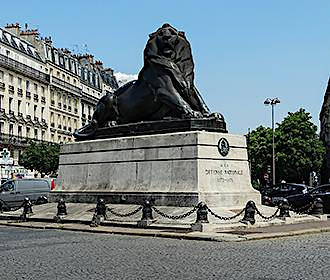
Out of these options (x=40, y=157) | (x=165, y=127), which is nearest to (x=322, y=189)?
(x=165, y=127)

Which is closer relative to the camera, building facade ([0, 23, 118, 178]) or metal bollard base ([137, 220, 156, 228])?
metal bollard base ([137, 220, 156, 228])

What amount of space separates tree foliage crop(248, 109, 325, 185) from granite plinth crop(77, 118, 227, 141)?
52.9 meters

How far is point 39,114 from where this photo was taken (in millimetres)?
79000

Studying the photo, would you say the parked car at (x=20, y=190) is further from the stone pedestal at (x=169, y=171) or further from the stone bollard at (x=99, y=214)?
the stone bollard at (x=99, y=214)

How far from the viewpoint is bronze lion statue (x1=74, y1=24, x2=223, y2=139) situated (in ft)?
69.6

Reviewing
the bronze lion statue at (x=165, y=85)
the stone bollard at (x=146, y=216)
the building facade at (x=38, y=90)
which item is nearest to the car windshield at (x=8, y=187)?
the bronze lion statue at (x=165, y=85)

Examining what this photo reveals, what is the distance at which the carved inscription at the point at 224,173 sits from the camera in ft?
63.1

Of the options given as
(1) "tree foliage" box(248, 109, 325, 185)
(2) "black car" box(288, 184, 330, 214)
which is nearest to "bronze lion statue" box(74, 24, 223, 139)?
(2) "black car" box(288, 184, 330, 214)

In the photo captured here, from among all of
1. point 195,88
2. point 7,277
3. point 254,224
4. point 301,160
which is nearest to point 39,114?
point 301,160

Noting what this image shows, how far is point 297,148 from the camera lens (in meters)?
73.2

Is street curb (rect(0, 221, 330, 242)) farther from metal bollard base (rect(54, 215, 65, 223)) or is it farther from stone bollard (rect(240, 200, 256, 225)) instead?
stone bollard (rect(240, 200, 256, 225))

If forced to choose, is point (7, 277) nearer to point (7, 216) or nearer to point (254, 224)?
point (254, 224)

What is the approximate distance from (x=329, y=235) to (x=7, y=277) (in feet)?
30.6

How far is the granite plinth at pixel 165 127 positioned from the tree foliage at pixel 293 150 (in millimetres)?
52884
